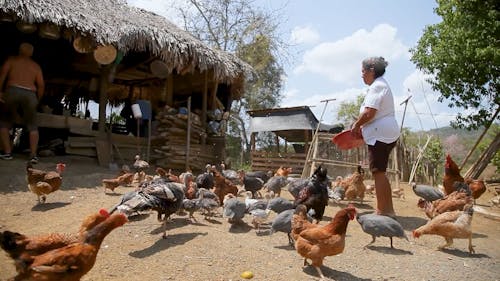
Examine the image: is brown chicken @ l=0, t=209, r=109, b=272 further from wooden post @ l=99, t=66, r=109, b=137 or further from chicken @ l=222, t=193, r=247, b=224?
wooden post @ l=99, t=66, r=109, b=137

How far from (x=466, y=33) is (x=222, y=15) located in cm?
1554

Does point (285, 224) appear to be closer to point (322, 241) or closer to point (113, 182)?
point (322, 241)

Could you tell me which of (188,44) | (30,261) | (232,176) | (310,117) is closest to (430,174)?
(310,117)

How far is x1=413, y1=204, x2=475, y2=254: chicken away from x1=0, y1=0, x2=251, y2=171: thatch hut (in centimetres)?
771

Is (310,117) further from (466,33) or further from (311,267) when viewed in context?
(311,267)

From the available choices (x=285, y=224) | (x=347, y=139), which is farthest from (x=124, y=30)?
(x=285, y=224)

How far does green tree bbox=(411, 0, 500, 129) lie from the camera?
35.6ft

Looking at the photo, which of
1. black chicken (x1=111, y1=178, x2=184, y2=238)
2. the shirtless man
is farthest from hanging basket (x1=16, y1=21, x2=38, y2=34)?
black chicken (x1=111, y1=178, x2=184, y2=238)

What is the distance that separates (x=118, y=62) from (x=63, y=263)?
873 centimetres

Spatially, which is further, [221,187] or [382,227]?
[221,187]

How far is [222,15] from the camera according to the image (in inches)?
930

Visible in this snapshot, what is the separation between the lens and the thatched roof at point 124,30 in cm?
876

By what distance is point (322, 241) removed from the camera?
4105 millimetres

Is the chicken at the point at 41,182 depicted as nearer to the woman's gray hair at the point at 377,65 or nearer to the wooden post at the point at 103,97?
the wooden post at the point at 103,97
